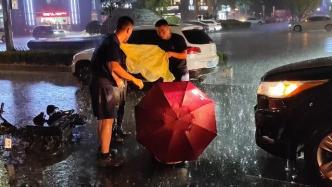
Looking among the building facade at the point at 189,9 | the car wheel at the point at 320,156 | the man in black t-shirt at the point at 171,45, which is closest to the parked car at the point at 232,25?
the building facade at the point at 189,9

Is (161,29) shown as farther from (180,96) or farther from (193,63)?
(193,63)

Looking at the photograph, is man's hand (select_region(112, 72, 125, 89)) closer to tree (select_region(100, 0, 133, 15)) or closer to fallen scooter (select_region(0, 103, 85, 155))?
fallen scooter (select_region(0, 103, 85, 155))

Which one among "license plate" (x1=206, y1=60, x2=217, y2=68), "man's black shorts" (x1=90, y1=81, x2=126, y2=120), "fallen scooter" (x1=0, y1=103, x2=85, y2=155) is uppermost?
"man's black shorts" (x1=90, y1=81, x2=126, y2=120)

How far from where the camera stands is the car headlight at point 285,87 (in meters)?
4.77

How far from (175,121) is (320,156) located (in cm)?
157

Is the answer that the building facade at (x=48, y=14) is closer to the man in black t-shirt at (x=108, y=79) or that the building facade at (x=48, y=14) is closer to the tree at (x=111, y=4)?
the tree at (x=111, y=4)

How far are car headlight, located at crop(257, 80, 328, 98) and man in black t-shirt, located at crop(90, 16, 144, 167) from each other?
5.00ft

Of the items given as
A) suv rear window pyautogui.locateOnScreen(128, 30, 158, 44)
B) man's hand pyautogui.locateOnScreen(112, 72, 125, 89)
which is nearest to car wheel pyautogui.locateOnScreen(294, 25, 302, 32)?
suv rear window pyautogui.locateOnScreen(128, 30, 158, 44)

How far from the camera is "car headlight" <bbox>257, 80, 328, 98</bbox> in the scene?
15.6 ft

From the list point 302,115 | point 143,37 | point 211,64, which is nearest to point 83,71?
point 143,37

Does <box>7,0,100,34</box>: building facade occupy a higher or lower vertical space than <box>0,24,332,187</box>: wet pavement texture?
higher

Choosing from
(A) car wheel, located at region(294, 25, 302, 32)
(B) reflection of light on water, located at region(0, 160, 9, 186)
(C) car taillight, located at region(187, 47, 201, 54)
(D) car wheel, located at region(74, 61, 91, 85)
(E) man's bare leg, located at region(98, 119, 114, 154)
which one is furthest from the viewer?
(A) car wheel, located at region(294, 25, 302, 32)

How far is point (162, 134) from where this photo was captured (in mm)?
5211

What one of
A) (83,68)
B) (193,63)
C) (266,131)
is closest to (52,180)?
(266,131)
